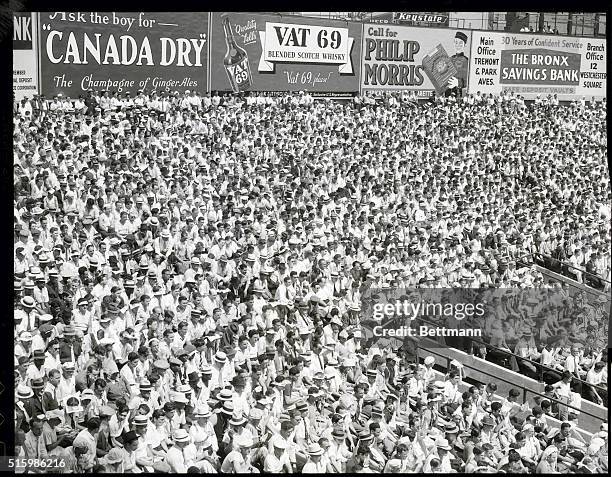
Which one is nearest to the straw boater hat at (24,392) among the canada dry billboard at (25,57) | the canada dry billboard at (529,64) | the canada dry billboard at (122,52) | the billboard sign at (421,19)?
the canada dry billboard at (25,57)

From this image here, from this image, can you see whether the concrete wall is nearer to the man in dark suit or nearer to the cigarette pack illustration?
the cigarette pack illustration

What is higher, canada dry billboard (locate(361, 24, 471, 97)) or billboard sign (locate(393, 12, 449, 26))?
billboard sign (locate(393, 12, 449, 26))

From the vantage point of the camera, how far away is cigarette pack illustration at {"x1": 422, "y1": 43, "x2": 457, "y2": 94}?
24.3 m

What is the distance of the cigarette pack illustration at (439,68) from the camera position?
24.3 m

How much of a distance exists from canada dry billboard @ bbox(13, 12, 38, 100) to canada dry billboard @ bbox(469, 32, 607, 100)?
48.5 ft

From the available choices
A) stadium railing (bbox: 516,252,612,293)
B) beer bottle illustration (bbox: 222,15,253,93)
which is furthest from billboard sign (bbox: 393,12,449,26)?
stadium railing (bbox: 516,252,612,293)

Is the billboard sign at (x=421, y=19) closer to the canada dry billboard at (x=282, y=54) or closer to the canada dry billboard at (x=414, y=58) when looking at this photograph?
the canada dry billboard at (x=414, y=58)

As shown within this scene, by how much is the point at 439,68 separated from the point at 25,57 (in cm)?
1446

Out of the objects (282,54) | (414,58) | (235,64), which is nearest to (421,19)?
(414,58)

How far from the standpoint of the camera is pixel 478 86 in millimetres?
25078

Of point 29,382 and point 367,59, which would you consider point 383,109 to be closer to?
point 367,59

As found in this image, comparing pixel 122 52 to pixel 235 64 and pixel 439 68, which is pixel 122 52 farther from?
pixel 439 68
